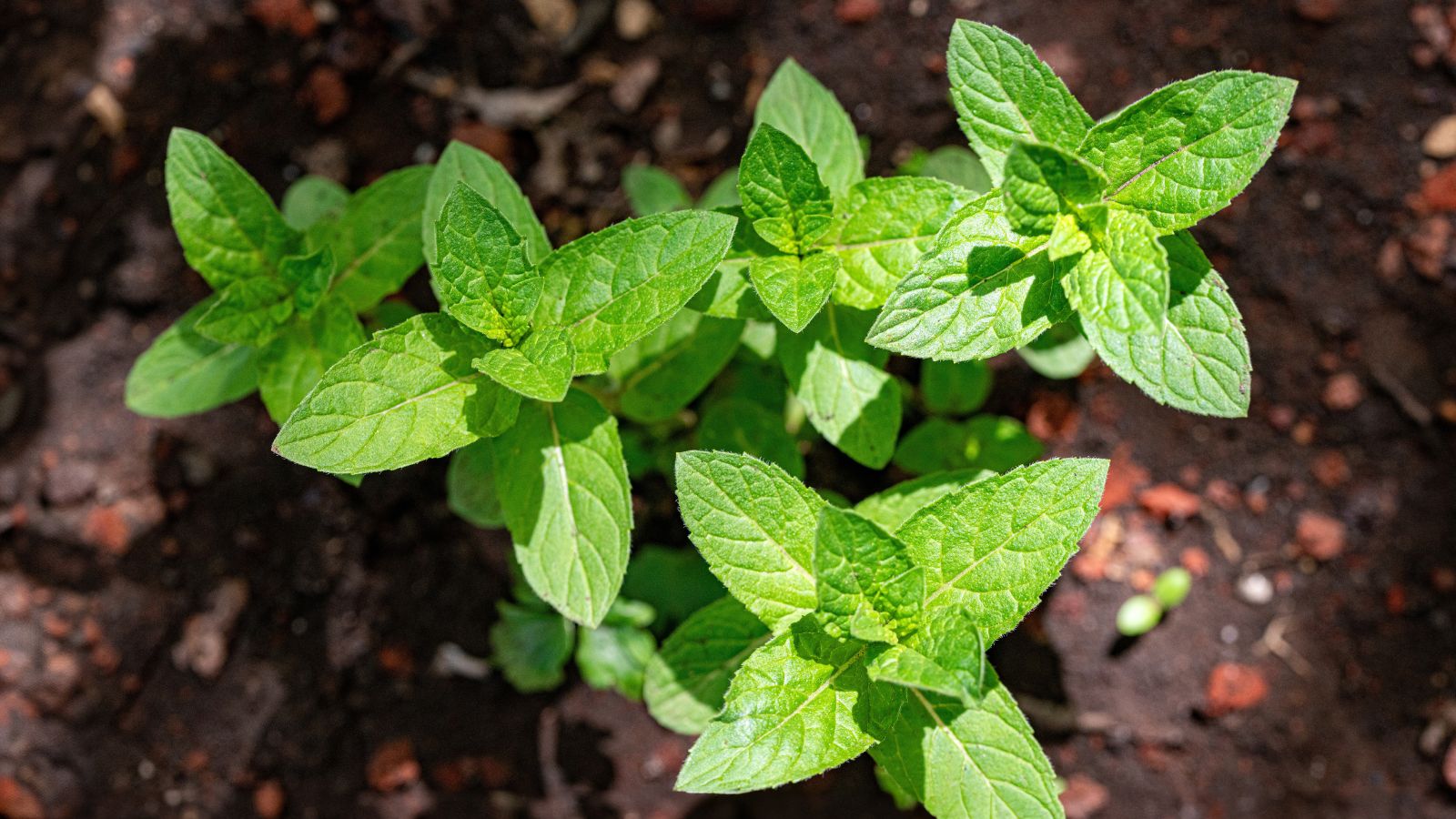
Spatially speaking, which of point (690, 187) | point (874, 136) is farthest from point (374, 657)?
point (874, 136)

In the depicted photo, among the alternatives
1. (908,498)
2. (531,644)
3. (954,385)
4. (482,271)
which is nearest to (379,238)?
(482,271)

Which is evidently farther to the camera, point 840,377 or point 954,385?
point 954,385

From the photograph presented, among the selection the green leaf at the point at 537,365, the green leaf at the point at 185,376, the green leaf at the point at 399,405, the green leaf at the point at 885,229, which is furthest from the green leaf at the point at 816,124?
the green leaf at the point at 185,376

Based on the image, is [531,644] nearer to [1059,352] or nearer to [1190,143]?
[1059,352]

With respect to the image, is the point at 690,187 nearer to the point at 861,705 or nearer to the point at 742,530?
the point at 742,530

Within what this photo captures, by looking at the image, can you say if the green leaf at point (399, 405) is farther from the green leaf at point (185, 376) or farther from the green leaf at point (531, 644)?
the green leaf at point (531, 644)
